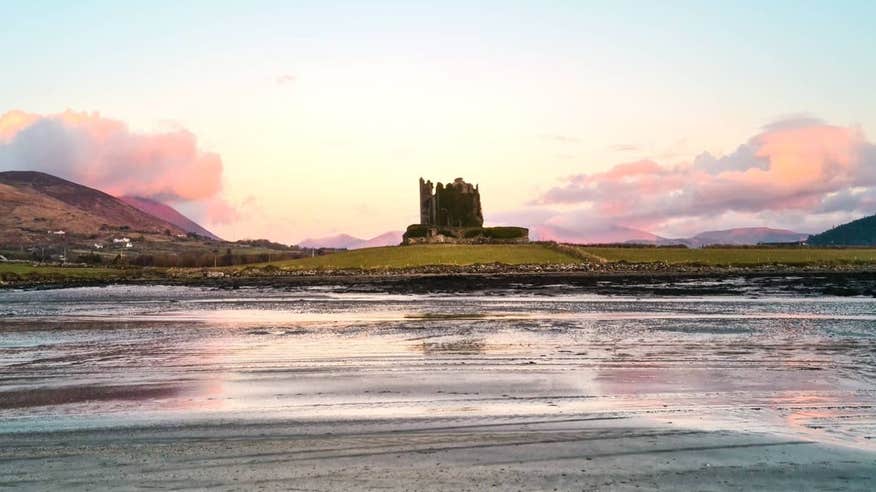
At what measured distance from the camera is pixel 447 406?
12.6 meters

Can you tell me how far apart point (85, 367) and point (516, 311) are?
21218 millimetres

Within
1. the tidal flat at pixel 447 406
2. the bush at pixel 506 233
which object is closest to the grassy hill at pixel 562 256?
the bush at pixel 506 233

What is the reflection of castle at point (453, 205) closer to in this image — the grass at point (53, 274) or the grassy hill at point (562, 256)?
the grassy hill at point (562, 256)

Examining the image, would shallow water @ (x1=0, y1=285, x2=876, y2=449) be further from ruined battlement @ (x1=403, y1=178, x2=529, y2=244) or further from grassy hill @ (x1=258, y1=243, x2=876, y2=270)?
ruined battlement @ (x1=403, y1=178, x2=529, y2=244)

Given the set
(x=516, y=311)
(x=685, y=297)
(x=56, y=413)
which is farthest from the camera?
(x=685, y=297)

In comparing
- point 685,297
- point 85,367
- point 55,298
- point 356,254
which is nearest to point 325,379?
point 85,367

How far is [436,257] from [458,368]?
270 feet

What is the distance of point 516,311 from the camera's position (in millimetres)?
35562

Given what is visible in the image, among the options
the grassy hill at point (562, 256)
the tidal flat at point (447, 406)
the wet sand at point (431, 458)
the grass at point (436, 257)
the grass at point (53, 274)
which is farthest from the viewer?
the grass at point (436, 257)

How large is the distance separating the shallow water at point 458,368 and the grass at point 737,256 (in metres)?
60.3

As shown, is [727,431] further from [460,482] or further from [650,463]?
[460,482]

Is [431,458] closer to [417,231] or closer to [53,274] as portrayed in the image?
[53,274]

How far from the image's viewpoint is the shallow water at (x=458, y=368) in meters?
12.2

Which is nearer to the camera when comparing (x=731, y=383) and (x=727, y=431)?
(x=727, y=431)
